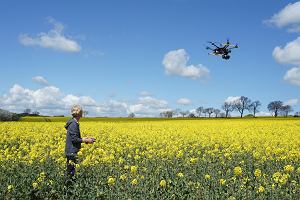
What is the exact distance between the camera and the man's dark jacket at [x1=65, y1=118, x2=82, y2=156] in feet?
32.7

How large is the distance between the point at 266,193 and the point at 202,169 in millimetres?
3044

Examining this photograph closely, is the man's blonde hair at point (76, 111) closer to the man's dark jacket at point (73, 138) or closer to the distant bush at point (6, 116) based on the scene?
the man's dark jacket at point (73, 138)

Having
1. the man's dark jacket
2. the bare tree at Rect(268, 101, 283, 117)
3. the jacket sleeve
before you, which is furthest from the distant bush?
the bare tree at Rect(268, 101, 283, 117)

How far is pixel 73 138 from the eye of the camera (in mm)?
9977

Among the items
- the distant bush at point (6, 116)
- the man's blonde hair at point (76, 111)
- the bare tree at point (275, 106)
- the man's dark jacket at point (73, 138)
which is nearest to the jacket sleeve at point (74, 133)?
the man's dark jacket at point (73, 138)

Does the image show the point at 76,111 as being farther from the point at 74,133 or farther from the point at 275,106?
the point at 275,106

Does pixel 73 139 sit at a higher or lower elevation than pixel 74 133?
lower

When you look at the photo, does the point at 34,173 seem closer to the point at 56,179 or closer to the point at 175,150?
the point at 56,179

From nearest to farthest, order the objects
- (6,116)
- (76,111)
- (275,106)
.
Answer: (76,111) → (6,116) → (275,106)

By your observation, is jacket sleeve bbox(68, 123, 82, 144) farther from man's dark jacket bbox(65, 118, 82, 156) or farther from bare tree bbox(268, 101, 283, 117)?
bare tree bbox(268, 101, 283, 117)

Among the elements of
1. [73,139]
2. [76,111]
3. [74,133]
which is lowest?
[73,139]

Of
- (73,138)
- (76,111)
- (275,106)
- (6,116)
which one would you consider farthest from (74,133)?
(275,106)

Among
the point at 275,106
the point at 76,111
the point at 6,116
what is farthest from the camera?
the point at 275,106

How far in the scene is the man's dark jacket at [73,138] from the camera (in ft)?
Answer: 32.7
